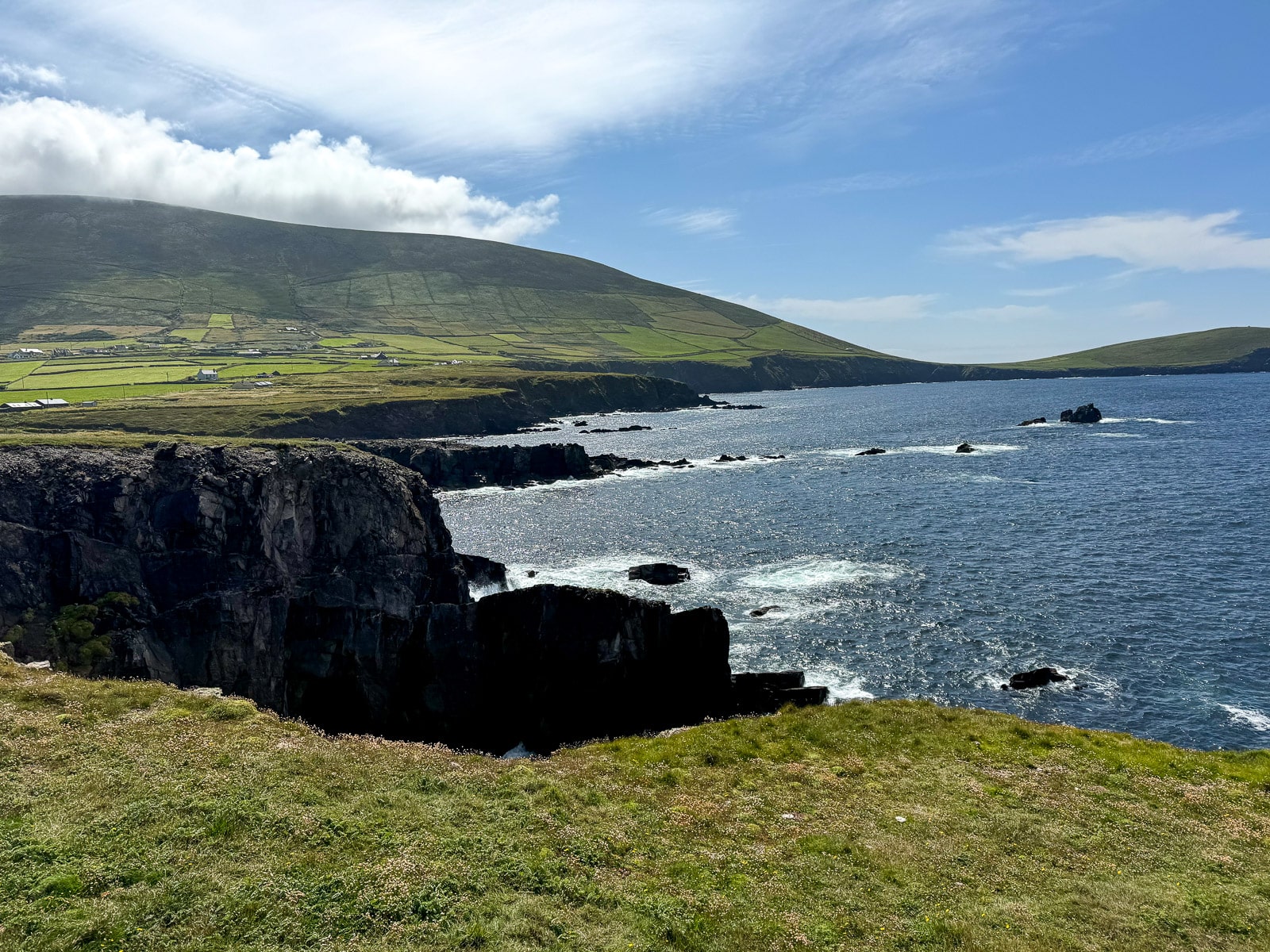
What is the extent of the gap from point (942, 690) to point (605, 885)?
3624 centimetres

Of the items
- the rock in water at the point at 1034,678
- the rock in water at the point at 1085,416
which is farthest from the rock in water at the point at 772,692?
the rock in water at the point at 1085,416

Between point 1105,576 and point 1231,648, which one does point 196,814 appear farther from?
point 1105,576

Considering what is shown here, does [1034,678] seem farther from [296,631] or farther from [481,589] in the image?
[296,631]

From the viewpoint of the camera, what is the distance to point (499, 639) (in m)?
44.2

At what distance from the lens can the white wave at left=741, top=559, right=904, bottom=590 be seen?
72500 mm

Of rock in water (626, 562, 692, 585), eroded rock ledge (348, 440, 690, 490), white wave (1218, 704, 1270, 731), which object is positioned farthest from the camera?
eroded rock ledge (348, 440, 690, 490)

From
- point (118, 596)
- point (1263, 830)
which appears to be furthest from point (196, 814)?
point (1263, 830)

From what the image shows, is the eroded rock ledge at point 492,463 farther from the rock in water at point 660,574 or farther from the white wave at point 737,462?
Result: the rock in water at point 660,574

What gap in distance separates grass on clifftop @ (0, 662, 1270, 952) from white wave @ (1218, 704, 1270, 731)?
15.8 m

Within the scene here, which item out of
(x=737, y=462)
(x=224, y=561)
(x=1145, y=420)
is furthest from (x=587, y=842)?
(x=1145, y=420)

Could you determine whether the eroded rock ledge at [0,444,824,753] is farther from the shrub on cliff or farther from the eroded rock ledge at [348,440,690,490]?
the eroded rock ledge at [348,440,690,490]

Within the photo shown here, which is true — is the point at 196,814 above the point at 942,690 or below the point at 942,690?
above

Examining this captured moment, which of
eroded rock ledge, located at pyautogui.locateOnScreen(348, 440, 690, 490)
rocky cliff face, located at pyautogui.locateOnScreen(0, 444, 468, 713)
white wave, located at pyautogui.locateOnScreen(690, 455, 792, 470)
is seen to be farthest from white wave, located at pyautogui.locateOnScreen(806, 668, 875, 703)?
white wave, located at pyautogui.locateOnScreen(690, 455, 792, 470)

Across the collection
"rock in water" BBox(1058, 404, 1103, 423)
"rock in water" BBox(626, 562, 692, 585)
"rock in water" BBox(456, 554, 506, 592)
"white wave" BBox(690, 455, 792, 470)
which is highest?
"rock in water" BBox(1058, 404, 1103, 423)
